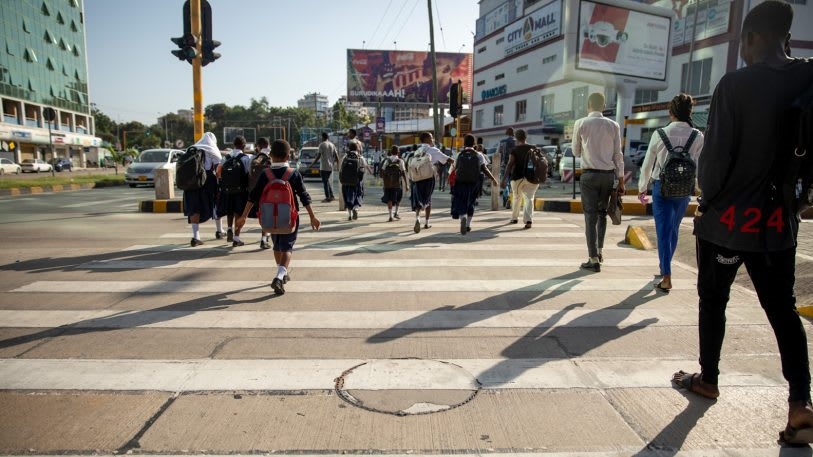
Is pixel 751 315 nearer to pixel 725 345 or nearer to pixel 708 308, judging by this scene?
pixel 725 345

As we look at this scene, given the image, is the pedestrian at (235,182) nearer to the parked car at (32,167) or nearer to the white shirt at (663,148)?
the white shirt at (663,148)

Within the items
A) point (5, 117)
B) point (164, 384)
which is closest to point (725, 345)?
point (164, 384)

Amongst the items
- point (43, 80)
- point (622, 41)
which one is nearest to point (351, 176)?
point (622, 41)

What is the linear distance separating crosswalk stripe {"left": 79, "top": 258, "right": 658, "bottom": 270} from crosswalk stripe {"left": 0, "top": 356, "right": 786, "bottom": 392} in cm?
295

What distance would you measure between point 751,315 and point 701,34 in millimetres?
34221

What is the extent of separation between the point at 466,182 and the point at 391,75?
42827mm

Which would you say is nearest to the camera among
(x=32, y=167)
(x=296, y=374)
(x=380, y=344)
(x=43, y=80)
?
(x=296, y=374)

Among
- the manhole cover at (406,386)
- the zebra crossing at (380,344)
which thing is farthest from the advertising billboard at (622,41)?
the manhole cover at (406,386)

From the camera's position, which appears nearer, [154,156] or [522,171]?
[522,171]

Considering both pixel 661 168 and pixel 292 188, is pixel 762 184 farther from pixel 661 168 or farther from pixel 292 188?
pixel 292 188

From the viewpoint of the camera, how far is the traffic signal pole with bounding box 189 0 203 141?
1059cm

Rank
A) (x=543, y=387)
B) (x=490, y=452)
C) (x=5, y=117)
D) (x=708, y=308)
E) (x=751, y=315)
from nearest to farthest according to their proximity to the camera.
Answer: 1. (x=490, y=452)
2. (x=708, y=308)
3. (x=543, y=387)
4. (x=751, y=315)
5. (x=5, y=117)

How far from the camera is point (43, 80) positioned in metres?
58.2

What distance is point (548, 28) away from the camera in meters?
44.5
